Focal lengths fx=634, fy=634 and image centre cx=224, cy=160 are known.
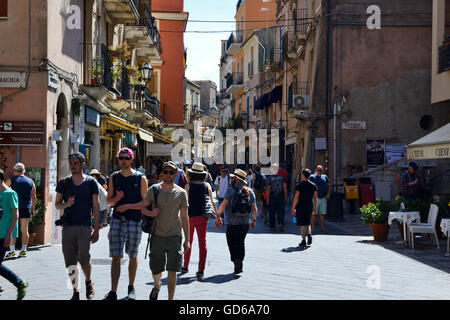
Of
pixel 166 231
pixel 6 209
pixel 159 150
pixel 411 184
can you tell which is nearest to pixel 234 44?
pixel 159 150

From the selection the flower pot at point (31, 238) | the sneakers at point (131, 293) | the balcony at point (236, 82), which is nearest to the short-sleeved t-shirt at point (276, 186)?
the flower pot at point (31, 238)

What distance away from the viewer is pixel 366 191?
22000mm

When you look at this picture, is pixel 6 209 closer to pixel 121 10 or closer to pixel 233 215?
pixel 233 215

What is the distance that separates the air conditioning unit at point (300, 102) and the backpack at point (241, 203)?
17.0 metres

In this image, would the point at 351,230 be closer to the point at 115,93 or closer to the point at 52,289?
the point at 115,93

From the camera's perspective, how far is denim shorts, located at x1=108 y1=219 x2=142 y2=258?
25.0 feet

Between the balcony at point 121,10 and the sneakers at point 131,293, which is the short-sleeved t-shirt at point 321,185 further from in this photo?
the sneakers at point 131,293

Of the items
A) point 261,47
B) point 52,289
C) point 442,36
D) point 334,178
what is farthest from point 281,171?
point 261,47

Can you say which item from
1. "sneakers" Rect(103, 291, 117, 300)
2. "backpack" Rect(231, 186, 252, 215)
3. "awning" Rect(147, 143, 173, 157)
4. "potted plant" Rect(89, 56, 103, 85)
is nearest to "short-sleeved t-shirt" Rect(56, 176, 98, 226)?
"sneakers" Rect(103, 291, 117, 300)

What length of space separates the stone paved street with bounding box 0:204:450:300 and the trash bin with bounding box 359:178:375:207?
7334mm

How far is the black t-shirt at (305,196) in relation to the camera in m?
13.6

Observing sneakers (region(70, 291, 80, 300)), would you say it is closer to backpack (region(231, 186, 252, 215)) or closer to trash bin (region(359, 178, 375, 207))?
backpack (region(231, 186, 252, 215))

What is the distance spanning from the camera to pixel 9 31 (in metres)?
13.6
